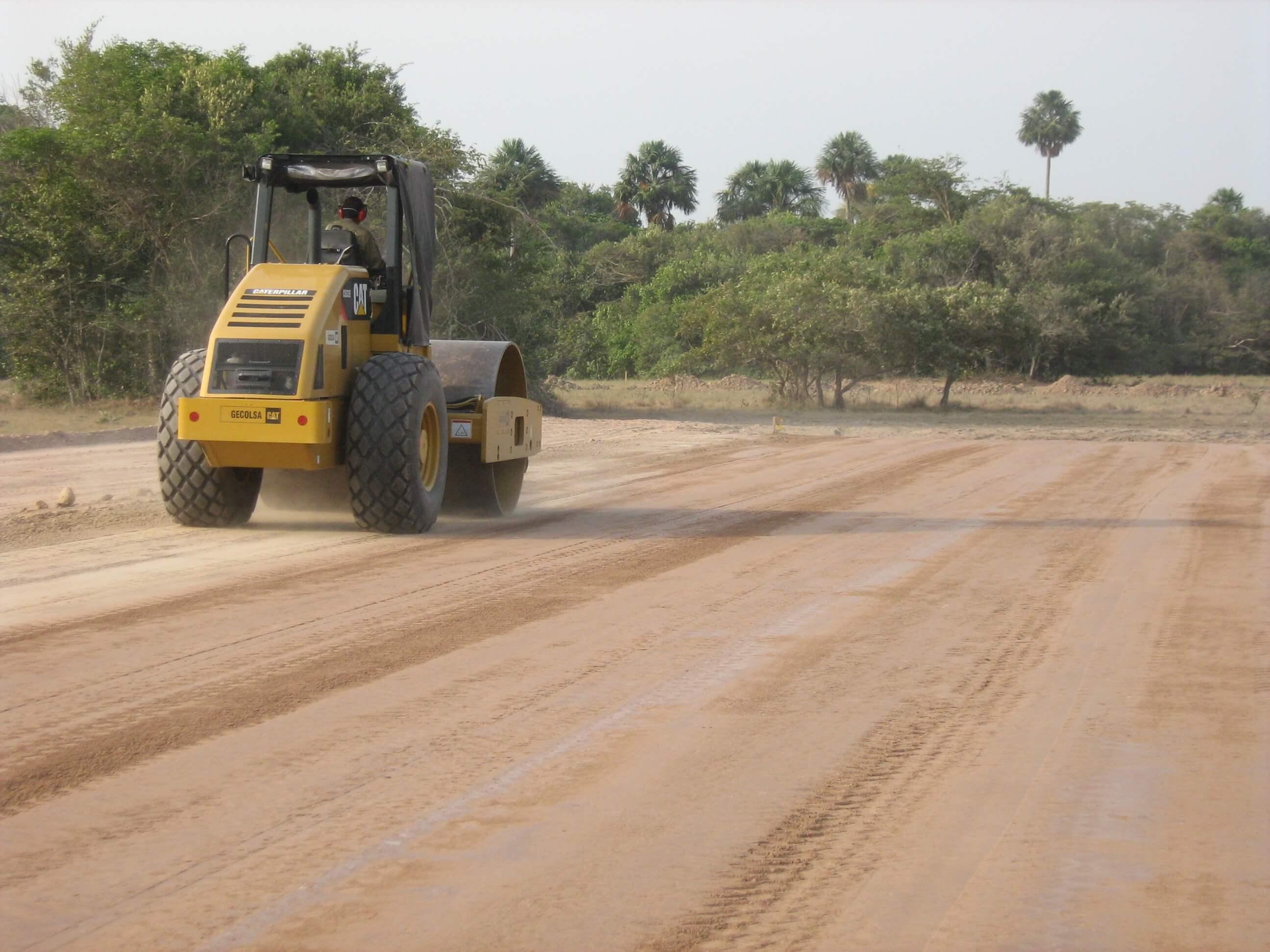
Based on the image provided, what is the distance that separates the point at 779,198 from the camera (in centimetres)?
7975

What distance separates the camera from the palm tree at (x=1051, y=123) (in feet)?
295

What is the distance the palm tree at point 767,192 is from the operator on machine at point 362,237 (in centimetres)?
7053

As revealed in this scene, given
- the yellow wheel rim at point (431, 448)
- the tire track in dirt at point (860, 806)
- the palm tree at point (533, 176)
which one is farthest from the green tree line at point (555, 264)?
the tire track in dirt at point (860, 806)

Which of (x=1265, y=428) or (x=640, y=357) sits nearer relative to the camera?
(x=1265, y=428)

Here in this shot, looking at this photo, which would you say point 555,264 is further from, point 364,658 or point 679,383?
point 364,658

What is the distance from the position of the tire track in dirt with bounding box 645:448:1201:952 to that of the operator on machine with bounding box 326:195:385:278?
539 centimetres

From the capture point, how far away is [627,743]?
524cm

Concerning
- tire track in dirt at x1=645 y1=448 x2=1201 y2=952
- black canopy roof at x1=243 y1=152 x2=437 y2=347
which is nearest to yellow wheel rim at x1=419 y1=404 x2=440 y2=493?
black canopy roof at x1=243 y1=152 x2=437 y2=347

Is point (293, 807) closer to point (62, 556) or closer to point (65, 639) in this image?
point (65, 639)

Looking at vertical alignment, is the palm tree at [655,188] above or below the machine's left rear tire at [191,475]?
above

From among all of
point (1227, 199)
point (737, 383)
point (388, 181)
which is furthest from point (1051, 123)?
point (388, 181)

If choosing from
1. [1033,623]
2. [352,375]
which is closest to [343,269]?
[352,375]

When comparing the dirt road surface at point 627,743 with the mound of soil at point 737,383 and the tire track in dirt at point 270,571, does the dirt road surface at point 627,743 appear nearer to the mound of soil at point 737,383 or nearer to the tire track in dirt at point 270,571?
the tire track in dirt at point 270,571

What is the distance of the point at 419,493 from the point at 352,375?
1079mm
